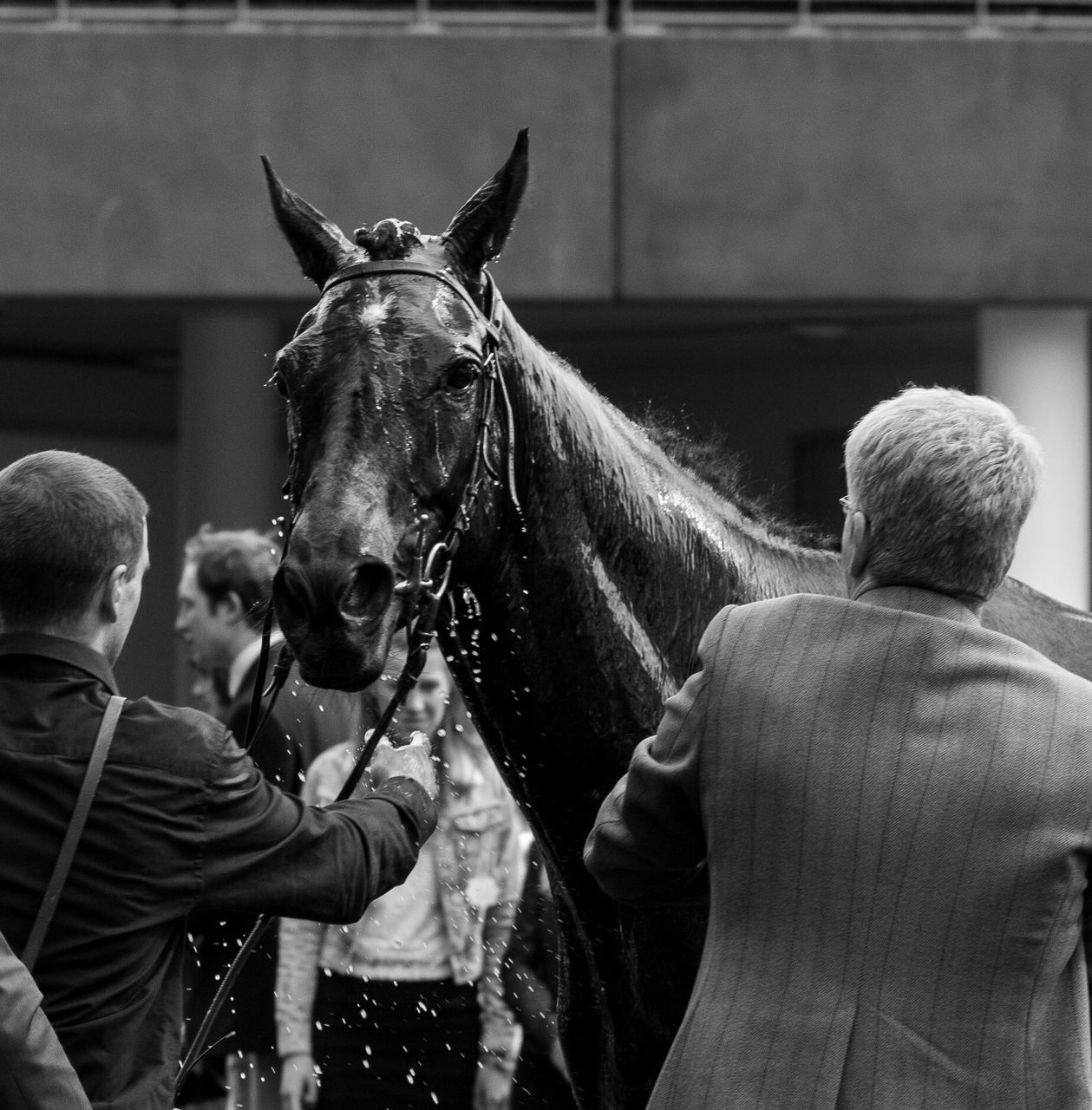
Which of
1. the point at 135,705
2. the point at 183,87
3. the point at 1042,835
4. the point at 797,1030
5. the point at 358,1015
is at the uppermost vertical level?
the point at 183,87

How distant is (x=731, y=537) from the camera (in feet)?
10.1

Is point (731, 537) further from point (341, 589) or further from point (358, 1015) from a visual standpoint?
point (358, 1015)

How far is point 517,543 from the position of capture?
9.28 ft

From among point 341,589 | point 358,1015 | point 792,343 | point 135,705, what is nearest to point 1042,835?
point 341,589

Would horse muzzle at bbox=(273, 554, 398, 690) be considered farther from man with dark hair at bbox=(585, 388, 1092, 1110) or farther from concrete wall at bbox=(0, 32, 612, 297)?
concrete wall at bbox=(0, 32, 612, 297)

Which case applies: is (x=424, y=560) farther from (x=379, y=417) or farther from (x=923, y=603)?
(x=923, y=603)

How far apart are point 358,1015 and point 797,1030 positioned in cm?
309

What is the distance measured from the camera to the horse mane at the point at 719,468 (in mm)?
3262

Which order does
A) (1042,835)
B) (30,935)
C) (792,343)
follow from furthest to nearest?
(792,343) < (30,935) < (1042,835)

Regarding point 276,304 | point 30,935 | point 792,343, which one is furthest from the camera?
point 792,343

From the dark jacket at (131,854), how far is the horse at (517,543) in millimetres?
238

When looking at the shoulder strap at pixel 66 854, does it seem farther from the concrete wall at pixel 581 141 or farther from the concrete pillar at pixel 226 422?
the concrete pillar at pixel 226 422

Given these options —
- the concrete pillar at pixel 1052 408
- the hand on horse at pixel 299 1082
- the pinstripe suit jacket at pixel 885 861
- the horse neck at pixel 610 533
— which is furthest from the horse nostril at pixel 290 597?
the concrete pillar at pixel 1052 408

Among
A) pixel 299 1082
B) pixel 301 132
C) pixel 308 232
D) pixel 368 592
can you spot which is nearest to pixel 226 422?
pixel 301 132
